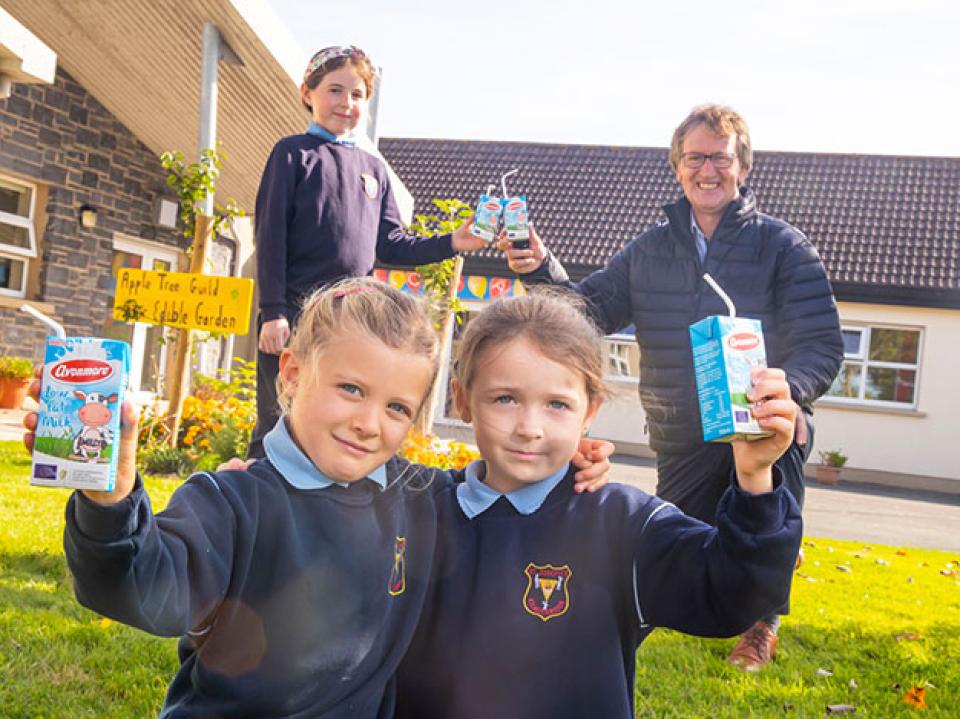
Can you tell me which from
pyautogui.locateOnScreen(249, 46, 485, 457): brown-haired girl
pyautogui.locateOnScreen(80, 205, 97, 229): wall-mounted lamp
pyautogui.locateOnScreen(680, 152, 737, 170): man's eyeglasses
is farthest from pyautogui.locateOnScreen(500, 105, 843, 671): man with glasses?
pyautogui.locateOnScreen(80, 205, 97, 229): wall-mounted lamp

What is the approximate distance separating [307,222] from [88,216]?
7.79m

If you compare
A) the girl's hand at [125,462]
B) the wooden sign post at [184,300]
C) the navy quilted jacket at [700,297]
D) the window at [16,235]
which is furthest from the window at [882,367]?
the girl's hand at [125,462]

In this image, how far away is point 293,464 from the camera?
1622 millimetres

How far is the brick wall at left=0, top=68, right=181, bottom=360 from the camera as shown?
9227 millimetres

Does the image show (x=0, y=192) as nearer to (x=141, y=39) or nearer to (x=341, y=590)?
(x=141, y=39)

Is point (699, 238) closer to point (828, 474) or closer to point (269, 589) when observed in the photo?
point (269, 589)

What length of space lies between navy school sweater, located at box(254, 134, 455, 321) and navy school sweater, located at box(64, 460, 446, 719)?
159cm

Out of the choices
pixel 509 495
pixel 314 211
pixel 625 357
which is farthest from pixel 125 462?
pixel 625 357

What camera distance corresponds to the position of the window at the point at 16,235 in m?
9.27

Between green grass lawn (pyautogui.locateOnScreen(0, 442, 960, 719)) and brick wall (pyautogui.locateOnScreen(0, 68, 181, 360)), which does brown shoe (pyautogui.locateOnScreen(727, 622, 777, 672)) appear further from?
brick wall (pyautogui.locateOnScreen(0, 68, 181, 360))

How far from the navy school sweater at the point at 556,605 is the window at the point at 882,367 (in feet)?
46.9

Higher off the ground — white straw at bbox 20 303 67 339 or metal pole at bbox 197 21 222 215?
metal pole at bbox 197 21 222 215

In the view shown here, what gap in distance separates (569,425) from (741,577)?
0.46 m

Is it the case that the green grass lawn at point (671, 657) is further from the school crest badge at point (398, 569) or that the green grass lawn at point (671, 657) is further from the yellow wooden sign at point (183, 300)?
the yellow wooden sign at point (183, 300)
